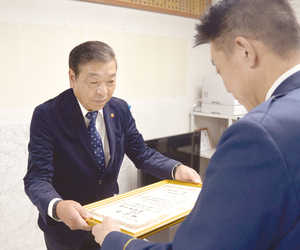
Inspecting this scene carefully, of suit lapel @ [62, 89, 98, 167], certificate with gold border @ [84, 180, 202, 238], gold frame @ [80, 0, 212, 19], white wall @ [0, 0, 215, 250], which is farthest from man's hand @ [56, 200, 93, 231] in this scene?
gold frame @ [80, 0, 212, 19]

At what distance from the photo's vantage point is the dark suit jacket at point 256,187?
18.9 inches

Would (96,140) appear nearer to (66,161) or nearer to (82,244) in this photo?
(66,161)

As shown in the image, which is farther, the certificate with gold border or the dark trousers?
the dark trousers

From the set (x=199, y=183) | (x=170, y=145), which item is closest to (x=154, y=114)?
(x=170, y=145)

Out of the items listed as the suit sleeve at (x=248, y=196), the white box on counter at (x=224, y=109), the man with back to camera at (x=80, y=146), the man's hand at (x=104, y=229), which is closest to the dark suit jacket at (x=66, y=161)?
the man with back to camera at (x=80, y=146)

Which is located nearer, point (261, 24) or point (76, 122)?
point (261, 24)

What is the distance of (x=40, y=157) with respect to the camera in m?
1.23

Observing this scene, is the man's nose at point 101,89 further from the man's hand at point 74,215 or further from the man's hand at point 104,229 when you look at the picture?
the man's hand at point 104,229

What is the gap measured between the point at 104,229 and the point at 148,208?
0.22m

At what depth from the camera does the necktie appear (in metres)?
1.36

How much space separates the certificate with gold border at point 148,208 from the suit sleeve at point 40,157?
0.98 ft

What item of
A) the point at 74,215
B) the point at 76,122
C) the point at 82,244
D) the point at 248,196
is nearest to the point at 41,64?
the point at 76,122

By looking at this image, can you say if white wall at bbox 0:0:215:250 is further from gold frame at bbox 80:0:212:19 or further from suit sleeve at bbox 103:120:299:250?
suit sleeve at bbox 103:120:299:250

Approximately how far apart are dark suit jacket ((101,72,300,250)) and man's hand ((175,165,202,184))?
2.45 feet
